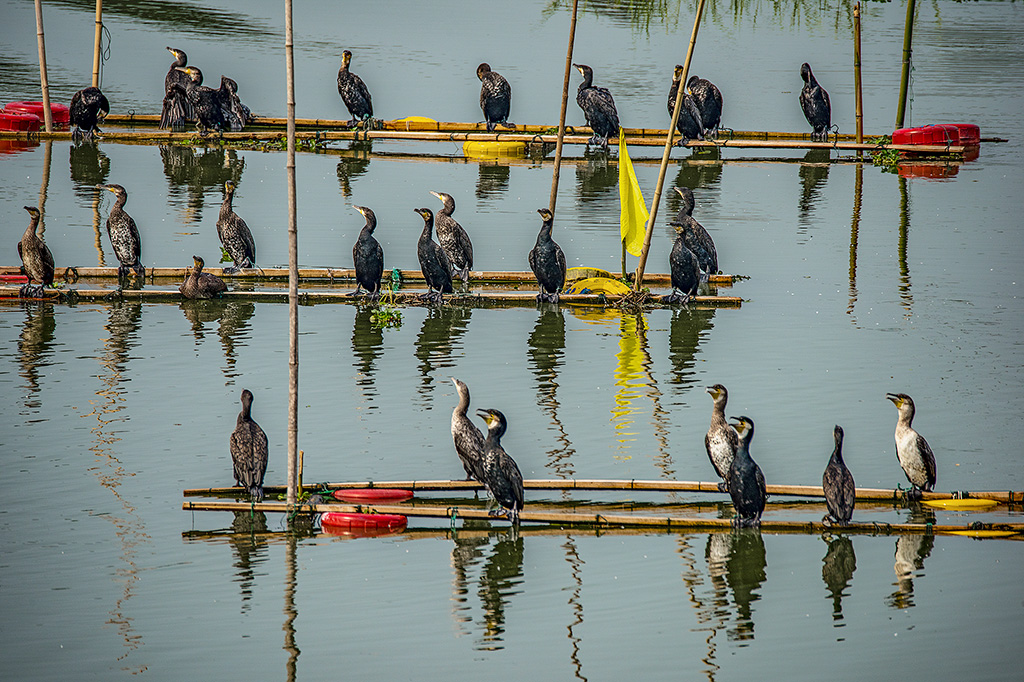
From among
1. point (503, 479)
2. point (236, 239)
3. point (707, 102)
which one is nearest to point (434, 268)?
point (236, 239)

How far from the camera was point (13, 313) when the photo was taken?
15.2m

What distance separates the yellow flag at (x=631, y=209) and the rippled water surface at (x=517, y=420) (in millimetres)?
940

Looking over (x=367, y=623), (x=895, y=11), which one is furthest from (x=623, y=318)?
(x=895, y=11)

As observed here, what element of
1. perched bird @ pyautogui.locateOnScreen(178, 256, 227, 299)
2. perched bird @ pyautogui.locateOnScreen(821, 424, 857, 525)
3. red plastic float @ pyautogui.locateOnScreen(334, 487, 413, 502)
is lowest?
red plastic float @ pyautogui.locateOnScreen(334, 487, 413, 502)

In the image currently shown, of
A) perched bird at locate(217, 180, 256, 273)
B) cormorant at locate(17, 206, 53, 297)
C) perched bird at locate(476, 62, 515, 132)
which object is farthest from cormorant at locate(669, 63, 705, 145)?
cormorant at locate(17, 206, 53, 297)

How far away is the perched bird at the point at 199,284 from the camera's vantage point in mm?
15734

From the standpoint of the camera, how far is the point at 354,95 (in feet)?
84.9

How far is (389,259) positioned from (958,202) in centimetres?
1064

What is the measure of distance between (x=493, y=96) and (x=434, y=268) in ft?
35.1

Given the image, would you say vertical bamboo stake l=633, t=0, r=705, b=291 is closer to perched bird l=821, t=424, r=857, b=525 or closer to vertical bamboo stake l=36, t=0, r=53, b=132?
perched bird l=821, t=424, r=857, b=525

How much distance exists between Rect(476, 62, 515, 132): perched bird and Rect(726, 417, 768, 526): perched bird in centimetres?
1704

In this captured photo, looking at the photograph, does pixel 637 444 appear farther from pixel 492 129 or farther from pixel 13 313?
pixel 492 129

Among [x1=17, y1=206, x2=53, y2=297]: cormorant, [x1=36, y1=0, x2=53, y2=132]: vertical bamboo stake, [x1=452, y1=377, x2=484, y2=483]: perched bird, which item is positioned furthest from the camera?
[x1=36, y1=0, x2=53, y2=132]: vertical bamboo stake

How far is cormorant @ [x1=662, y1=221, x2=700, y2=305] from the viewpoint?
1585 cm
